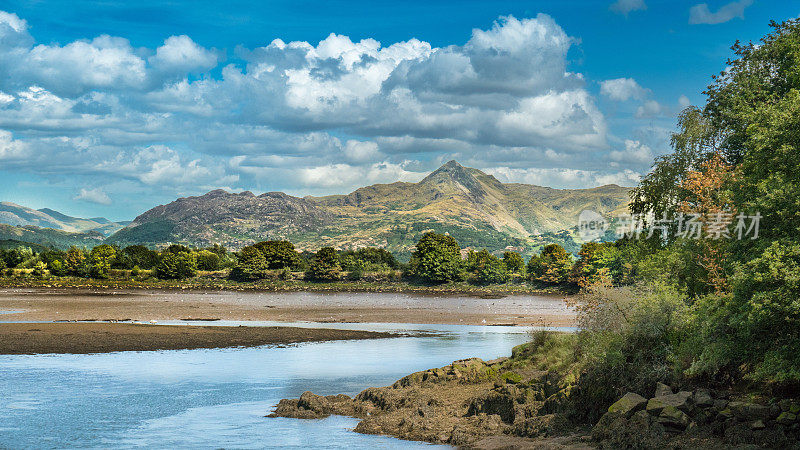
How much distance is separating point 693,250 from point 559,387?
501 inches

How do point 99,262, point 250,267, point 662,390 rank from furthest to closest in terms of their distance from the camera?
point 250,267, point 99,262, point 662,390

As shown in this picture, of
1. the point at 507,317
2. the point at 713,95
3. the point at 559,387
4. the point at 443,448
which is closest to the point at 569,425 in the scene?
the point at 559,387

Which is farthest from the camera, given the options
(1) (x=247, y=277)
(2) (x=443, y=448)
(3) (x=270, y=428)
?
(1) (x=247, y=277)

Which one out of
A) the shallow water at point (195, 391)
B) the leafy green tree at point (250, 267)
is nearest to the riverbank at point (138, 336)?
the shallow water at point (195, 391)

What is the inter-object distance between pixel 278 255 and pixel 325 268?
47.4 feet

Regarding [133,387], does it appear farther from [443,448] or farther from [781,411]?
[781,411]

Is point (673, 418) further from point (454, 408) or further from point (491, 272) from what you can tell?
point (491, 272)

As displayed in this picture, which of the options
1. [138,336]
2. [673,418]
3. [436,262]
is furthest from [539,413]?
[436,262]

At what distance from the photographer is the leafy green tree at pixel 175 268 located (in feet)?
508

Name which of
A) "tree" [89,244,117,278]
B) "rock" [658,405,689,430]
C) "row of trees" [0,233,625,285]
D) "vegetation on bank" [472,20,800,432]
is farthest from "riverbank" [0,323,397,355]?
"tree" [89,244,117,278]

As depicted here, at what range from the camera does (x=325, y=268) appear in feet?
A: 512

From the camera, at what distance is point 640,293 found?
1105 inches

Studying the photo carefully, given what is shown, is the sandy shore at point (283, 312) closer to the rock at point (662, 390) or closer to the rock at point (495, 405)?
the rock at point (495, 405)

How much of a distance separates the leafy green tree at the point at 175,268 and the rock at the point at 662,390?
14633 cm
